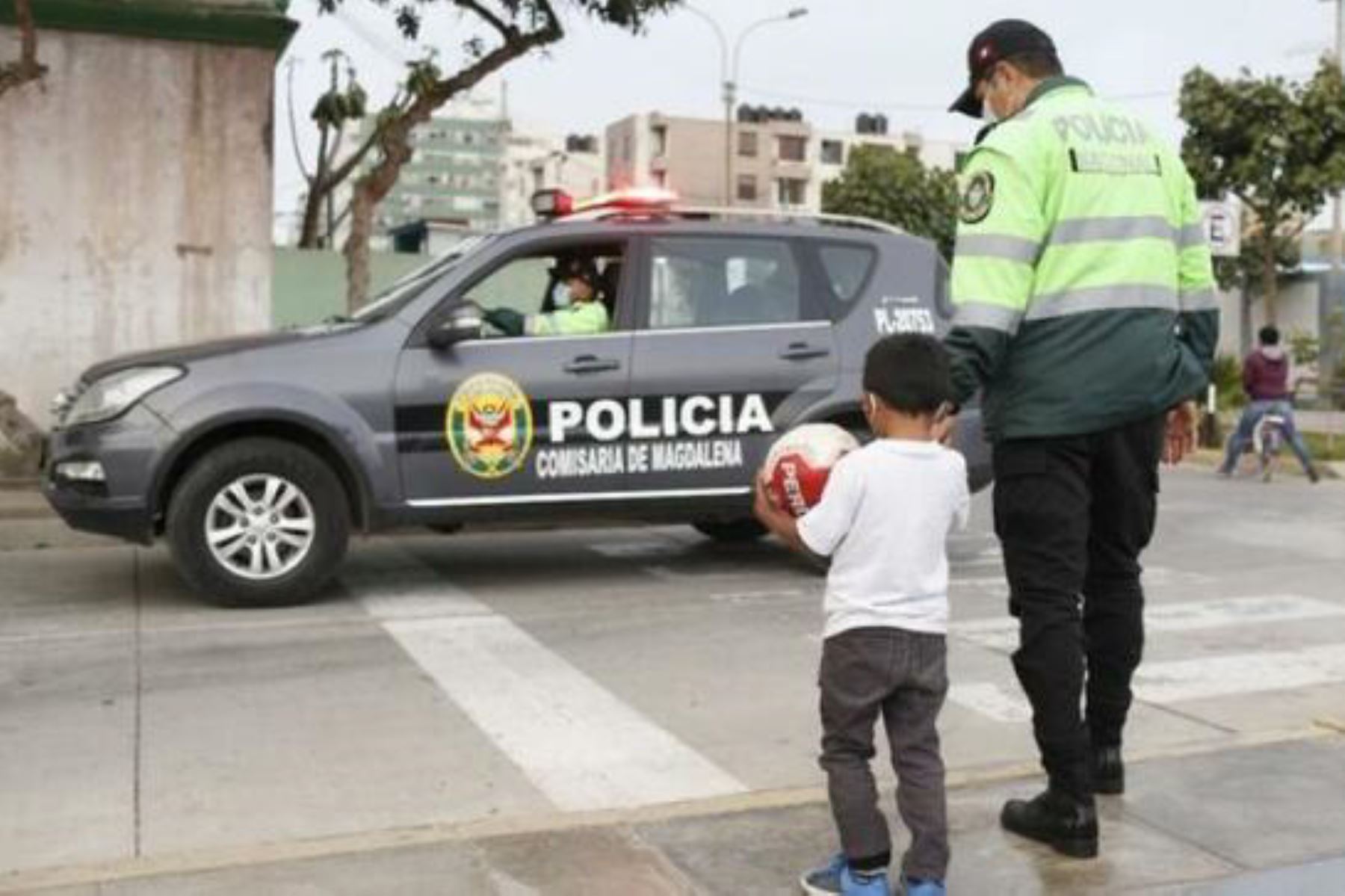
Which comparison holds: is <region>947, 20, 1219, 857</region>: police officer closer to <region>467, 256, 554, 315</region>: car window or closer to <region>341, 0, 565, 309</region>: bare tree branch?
<region>467, 256, 554, 315</region>: car window

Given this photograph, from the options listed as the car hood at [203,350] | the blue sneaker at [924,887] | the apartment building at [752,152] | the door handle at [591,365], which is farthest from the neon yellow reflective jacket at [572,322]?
the apartment building at [752,152]

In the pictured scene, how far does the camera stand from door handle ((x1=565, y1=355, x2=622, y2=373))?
7.70 meters

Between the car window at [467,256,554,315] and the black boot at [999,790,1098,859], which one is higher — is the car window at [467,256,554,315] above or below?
above

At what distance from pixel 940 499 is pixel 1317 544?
7411mm

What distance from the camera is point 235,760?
16.3 ft

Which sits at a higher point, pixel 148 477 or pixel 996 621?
pixel 148 477

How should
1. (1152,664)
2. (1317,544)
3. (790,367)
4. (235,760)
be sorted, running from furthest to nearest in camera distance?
(1317,544) → (790,367) → (1152,664) → (235,760)

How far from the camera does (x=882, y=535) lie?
346cm

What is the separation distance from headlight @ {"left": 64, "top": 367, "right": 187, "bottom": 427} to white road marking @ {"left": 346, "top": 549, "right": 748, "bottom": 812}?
1.42 m

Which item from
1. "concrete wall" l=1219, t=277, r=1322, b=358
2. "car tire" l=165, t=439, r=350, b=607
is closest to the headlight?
"car tire" l=165, t=439, r=350, b=607

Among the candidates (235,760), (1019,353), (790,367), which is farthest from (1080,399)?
(790,367)

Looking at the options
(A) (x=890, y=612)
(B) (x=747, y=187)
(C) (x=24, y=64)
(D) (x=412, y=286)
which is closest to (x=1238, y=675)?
(A) (x=890, y=612)

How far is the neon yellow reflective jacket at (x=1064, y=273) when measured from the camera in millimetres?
3791

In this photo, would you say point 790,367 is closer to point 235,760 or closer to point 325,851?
point 235,760
